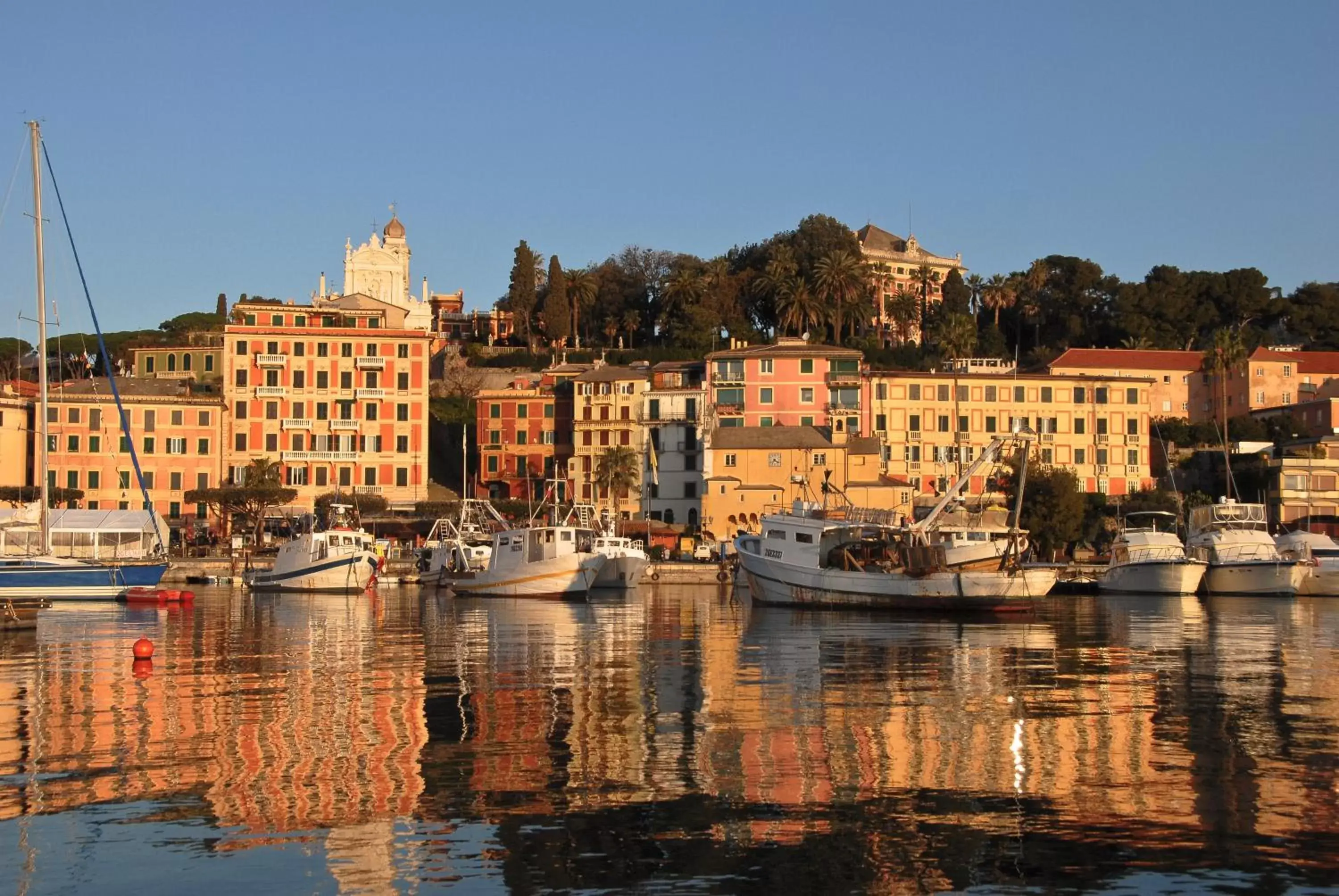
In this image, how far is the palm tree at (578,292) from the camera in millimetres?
138000

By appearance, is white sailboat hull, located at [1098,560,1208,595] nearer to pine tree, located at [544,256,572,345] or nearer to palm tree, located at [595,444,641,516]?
palm tree, located at [595,444,641,516]

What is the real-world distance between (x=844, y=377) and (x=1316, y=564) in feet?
125

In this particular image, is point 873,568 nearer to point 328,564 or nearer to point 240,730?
point 328,564

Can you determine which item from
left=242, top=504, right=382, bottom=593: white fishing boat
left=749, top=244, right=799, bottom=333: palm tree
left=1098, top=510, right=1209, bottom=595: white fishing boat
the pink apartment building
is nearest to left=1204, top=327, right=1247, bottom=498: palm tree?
the pink apartment building

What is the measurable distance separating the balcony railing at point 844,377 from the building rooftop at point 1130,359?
18.2 meters

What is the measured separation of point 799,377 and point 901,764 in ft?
300

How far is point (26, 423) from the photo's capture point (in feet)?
340

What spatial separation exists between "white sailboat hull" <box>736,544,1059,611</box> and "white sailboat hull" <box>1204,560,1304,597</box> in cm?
2801

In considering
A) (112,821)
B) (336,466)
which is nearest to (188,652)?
(112,821)

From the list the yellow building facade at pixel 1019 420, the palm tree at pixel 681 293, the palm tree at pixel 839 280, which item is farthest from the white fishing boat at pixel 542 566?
the palm tree at pixel 681 293

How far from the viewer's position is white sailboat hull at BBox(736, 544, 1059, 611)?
183 feet

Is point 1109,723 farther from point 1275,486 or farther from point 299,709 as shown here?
point 1275,486

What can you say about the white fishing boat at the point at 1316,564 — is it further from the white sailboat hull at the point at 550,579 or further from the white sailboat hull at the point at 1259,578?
the white sailboat hull at the point at 550,579

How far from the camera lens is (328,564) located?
79250 millimetres
